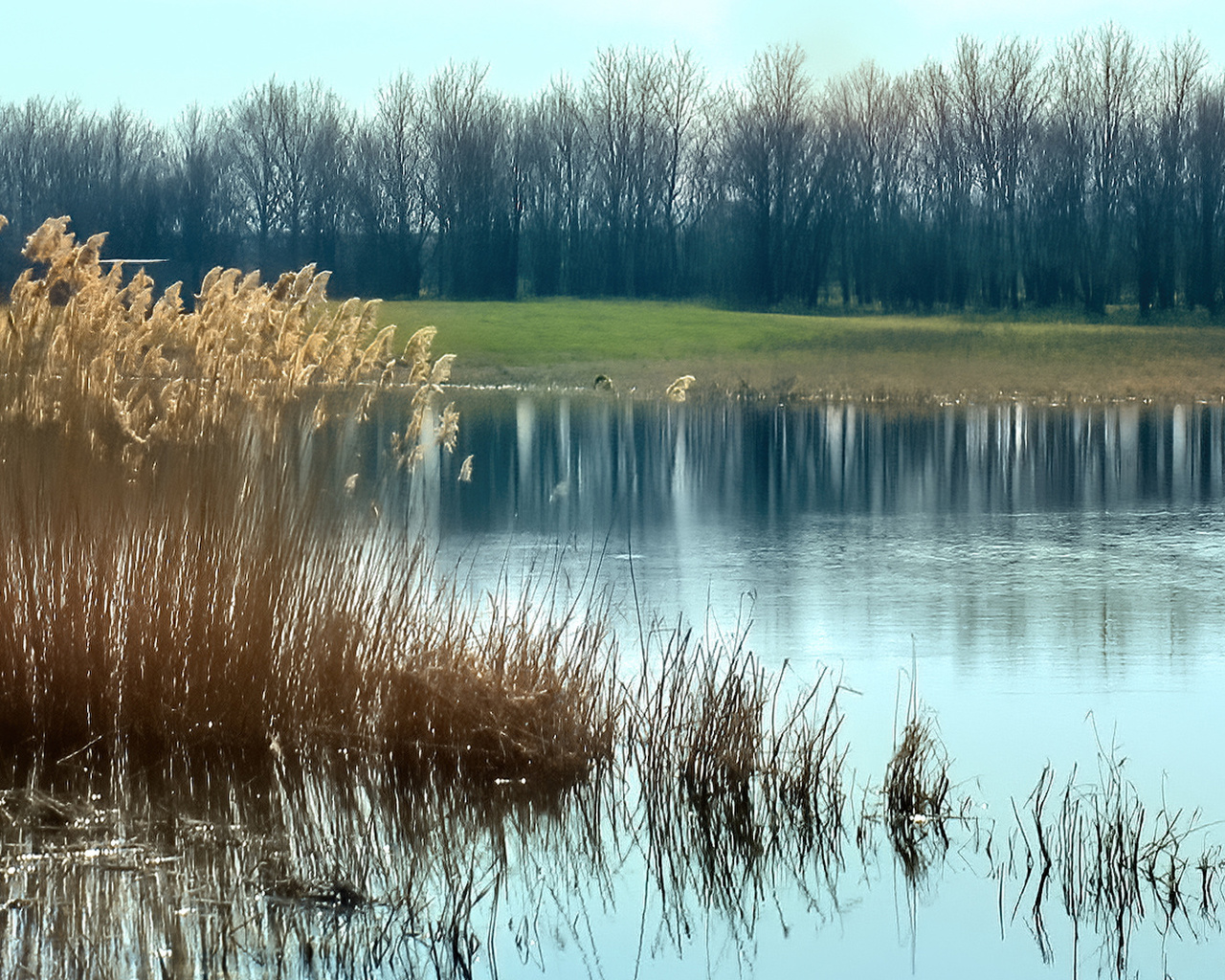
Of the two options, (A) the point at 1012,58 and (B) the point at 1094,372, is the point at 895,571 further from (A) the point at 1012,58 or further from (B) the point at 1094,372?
(A) the point at 1012,58

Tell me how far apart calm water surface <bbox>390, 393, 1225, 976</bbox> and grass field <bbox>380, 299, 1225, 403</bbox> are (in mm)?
8717

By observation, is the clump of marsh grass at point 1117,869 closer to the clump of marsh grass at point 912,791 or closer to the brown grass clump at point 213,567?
the clump of marsh grass at point 912,791

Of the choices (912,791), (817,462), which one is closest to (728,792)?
(912,791)

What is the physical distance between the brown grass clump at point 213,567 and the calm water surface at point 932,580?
1.33 m

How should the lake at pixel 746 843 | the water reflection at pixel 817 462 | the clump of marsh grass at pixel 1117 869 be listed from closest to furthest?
the lake at pixel 746 843, the clump of marsh grass at pixel 1117 869, the water reflection at pixel 817 462

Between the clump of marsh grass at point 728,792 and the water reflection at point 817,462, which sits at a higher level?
the water reflection at point 817,462

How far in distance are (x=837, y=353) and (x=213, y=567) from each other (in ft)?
110

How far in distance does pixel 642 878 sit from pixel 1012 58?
169 ft

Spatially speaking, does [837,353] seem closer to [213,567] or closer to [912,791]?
[912,791]

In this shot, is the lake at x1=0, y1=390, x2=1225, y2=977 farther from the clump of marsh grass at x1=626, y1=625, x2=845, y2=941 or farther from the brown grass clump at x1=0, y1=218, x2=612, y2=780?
the brown grass clump at x1=0, y1=218, x2=612, y2=780

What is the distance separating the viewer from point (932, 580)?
429 inches

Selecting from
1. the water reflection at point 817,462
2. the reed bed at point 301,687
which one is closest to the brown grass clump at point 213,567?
the reed bed at point 301,687

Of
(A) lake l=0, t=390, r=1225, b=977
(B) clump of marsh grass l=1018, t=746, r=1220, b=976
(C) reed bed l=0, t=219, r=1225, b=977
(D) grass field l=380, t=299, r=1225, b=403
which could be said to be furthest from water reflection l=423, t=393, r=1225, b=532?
(B) clump of marsh grass l=1018, t=746, r=1220, b=976

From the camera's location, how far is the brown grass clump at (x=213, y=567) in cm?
536
